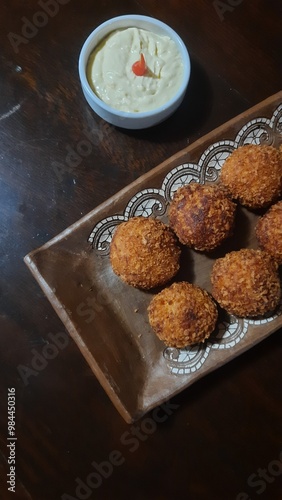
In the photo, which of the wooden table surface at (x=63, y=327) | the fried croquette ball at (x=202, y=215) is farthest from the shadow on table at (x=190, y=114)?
the fried croquette ball at (x=202, y=215)

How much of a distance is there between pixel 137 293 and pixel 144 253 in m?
0.18

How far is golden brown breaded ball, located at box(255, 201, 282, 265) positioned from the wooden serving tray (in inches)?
4.6

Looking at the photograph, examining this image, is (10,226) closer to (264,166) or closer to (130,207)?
A: (130,207)

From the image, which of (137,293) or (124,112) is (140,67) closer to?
(124,112)

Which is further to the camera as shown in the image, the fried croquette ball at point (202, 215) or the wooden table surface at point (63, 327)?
the wooden table surface at point (63, 327)

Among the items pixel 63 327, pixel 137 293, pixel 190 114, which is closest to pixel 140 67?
pixel 190 114

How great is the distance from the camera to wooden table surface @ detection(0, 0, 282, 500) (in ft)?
4.88

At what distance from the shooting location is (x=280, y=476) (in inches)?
59.5

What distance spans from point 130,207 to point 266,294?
0.47 meters

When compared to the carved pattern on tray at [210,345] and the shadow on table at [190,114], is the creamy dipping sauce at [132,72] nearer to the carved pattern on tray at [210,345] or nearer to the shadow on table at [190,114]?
the shadow on table at [190,114]

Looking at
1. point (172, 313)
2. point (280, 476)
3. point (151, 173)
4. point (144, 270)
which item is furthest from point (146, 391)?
point (151, 173)

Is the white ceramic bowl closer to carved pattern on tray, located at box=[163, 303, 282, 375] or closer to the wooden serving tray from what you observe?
the wooden serving tray

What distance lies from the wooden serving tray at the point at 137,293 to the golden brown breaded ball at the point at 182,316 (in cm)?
9

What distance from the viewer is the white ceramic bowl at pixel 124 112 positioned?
134 cm
